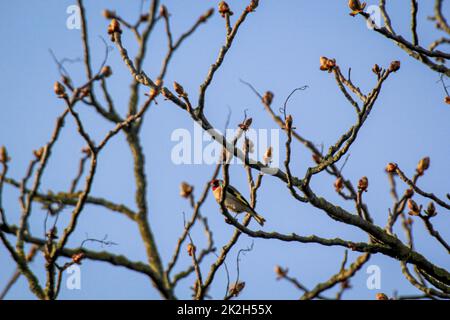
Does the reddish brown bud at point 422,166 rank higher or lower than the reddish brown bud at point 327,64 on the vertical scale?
lower

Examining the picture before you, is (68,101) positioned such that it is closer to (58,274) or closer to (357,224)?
(58,274)

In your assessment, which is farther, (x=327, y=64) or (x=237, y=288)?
(x=237, y=288)

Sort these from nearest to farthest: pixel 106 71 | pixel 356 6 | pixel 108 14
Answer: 1. pixel 356 6
2. pixel 106 71
3. pixel 108 14

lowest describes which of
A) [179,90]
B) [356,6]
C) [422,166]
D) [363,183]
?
[363,183]

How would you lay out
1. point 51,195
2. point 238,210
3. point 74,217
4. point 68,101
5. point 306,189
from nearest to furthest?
point 306,189, point 68,101, point 74,217, point 238,210, point 51,195

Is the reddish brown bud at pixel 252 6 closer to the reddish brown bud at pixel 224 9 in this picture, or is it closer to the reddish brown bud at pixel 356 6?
the reddish brown bud at pixel 224 9

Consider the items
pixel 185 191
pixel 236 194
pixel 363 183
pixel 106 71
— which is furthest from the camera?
pixel 236 194

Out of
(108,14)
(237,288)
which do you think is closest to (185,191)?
(237,288)

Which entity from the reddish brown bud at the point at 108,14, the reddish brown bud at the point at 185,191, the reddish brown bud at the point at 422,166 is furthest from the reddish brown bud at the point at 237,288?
the reddish brown bud at the point at 108,14

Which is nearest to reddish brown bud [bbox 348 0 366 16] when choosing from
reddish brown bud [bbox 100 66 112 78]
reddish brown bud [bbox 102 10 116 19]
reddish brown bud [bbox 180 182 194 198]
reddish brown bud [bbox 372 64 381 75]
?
reddish brown bud [bbox 372 64 381 75]

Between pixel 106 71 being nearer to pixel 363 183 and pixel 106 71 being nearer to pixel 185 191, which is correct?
pixel 185 191
